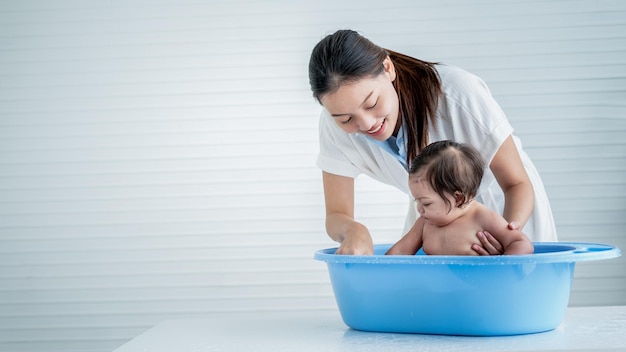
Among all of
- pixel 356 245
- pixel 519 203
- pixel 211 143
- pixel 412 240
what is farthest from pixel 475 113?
pixel 211 143

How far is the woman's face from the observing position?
1.61m

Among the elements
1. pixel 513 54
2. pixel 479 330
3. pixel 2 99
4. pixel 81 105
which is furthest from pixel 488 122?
pixel 2 99

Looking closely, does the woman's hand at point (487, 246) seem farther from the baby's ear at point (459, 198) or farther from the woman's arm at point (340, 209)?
the woman's arm at point (340, 209)

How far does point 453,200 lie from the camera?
1.55m

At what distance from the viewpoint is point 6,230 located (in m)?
4.59

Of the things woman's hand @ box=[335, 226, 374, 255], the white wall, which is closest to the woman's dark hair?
woman's hand @ box=[335, 226, 374, 255]

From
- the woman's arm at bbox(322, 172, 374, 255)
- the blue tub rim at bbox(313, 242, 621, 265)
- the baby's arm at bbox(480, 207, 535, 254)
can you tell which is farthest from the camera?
the woman's arm at bbox(322, 172, 374, 255)

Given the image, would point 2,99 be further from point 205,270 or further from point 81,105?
point 205,270

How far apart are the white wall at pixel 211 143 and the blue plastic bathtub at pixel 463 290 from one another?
2989 mm

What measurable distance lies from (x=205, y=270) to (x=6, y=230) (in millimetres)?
1153

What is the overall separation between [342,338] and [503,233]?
378mm

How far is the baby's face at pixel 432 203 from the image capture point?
1546 millimetres

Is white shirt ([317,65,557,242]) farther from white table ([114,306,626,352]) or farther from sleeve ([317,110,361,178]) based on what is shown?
white table ([114,306,626,352])

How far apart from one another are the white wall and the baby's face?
281 centimetres
